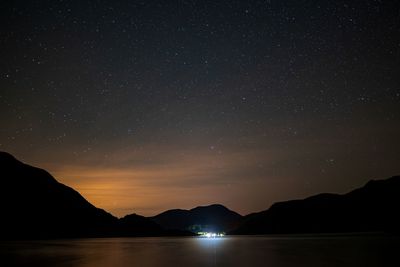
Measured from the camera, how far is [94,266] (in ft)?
135

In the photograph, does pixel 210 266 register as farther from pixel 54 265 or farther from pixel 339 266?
pixel 54 265

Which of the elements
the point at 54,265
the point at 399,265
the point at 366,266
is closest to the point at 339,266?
the point at 366,266

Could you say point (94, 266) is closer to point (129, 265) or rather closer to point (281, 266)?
point (129, 265)

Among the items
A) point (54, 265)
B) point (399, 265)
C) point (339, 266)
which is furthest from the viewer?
point (54, 265)

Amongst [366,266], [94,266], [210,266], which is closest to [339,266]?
[366,266]

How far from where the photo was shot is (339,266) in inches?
1566

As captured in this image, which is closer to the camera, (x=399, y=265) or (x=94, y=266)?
(x=399, y=265)

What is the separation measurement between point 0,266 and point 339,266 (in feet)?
106

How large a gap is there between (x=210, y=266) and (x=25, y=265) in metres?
18.6

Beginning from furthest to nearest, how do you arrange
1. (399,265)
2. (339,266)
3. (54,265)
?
(54,265), (339,266), (399,265)

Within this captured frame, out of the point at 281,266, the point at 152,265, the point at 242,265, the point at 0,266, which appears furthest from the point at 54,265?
the point at 281,266

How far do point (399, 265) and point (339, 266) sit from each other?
529 cm

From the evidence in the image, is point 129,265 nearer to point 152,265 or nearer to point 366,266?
point 152,265

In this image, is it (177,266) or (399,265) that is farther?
(177,266)
